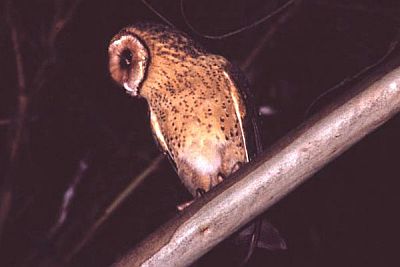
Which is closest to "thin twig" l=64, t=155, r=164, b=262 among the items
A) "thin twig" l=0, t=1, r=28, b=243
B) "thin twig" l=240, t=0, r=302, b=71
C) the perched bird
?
"thin twig" l=0, t=1, r=28, b=243

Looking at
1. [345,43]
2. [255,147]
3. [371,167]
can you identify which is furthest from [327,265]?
[255,147]

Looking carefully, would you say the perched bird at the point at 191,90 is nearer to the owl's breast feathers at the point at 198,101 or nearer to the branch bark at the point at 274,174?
the owl's breast feathers at the point at 198,101

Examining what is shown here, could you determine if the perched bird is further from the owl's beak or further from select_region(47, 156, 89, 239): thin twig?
select_region(47, 156, 89, 239): thin twig

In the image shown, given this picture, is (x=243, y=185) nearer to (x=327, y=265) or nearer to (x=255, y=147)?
(x=255, y=147)

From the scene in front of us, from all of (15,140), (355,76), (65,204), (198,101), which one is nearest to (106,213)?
Result: (65,204)

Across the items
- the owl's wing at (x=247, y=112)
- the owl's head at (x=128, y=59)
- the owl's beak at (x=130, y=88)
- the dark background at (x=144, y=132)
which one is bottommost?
the dark background at (x=144, y=132)

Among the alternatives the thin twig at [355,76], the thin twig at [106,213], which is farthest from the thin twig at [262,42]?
the thin twig at [355,76]
